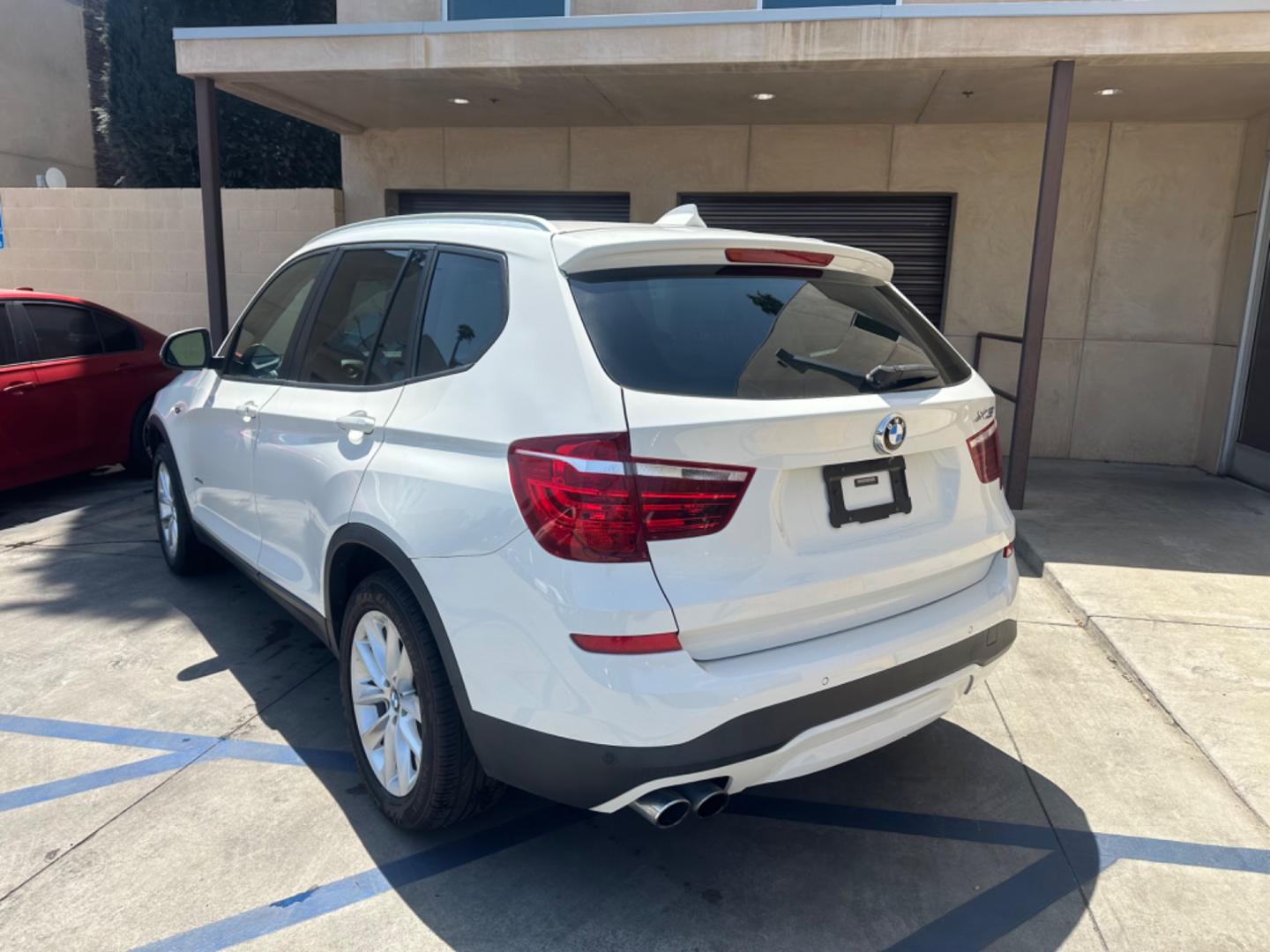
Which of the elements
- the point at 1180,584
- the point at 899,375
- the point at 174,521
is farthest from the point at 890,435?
the point at 174,521

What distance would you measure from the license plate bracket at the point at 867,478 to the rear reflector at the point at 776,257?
68 cm

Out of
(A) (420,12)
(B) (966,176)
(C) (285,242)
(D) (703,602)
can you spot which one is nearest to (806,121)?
(B) (966,176)

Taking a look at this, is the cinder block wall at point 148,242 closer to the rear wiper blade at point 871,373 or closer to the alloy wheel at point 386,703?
the alloy wheel at point 386,703

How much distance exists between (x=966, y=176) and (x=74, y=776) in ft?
27.3

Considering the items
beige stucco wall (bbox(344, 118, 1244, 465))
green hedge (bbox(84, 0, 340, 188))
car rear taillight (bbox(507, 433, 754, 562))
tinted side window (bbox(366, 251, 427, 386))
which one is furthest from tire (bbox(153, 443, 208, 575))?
green hedge (bbox(84, 0, 340, 188))

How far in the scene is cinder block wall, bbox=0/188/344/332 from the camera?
966 centimetres

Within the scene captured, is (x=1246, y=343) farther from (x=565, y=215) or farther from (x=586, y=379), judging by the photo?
(x=586, y=379)

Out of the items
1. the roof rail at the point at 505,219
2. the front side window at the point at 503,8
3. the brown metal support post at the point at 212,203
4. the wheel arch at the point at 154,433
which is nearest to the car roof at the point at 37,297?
the brown metal support post at the point at 212,203

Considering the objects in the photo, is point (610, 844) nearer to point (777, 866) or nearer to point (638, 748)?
point (777, 866)

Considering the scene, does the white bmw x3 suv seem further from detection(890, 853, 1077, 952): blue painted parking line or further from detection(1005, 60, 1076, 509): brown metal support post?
detection(1005, 60, 1076, 509): brown metal support post

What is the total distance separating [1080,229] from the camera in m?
8.61

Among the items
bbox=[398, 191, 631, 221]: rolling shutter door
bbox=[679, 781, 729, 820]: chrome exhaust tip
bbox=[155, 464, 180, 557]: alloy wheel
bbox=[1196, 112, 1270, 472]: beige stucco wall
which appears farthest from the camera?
bbox=[398, 191, 631, 221]: rolling shutter door

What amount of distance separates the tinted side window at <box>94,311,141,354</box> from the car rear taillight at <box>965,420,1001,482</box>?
7.05 metres

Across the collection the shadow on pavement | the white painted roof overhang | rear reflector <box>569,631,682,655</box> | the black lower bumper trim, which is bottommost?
the shadow on pavement
